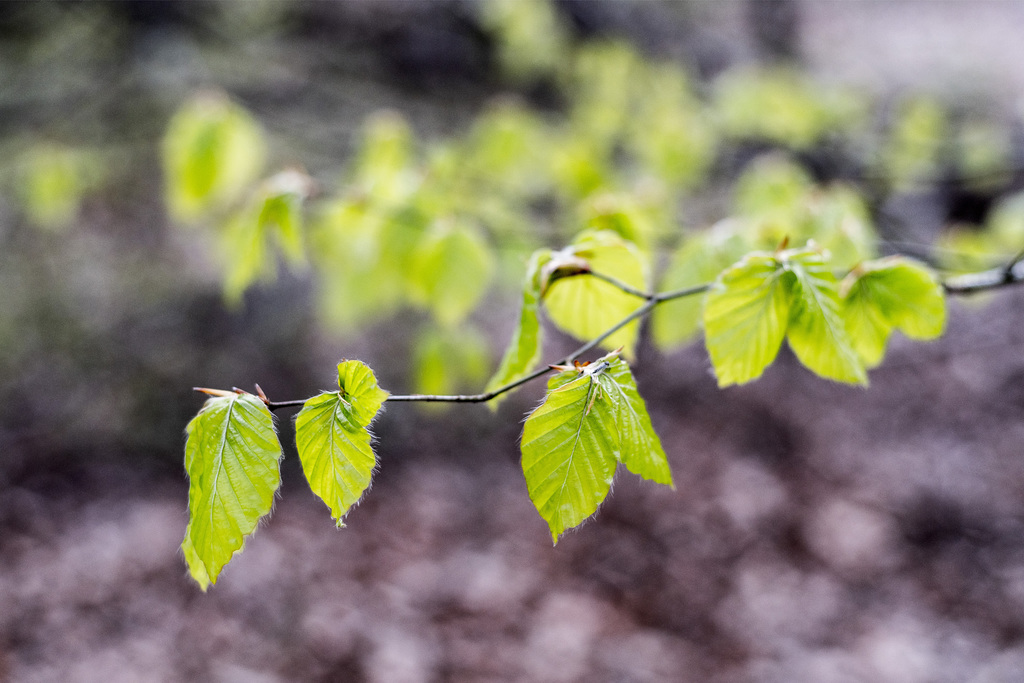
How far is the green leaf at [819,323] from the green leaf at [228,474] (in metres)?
0.61

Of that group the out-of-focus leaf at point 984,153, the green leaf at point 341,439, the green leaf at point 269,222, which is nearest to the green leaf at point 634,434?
the green leaf at point 341,439

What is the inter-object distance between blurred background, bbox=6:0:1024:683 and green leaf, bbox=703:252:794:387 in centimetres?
35

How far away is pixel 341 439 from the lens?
60cm

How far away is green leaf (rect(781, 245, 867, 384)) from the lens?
0.64 metres

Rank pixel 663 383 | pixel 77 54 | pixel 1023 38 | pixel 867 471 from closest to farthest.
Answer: pixel 867 471, pixel 77 54, pixel 663 383, pixel 1023 38

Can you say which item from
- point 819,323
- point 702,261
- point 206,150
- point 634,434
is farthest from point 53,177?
point 819,323

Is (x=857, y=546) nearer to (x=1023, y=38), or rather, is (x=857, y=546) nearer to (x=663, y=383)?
(x=663, y=383)

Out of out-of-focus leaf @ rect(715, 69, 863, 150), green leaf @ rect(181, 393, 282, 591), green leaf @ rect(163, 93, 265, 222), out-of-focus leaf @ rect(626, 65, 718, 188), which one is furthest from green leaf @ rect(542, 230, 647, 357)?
out-of-focus leaf @ rect(715, 69, 863, 150)

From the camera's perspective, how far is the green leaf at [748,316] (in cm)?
66

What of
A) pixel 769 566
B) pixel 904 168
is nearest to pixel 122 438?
pixel 769 566

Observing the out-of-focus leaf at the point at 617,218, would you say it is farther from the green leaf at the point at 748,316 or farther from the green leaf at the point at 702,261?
the green leaf at the point at 748,316

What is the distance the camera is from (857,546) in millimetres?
2354

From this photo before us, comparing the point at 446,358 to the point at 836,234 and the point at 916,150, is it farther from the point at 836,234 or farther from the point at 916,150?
the point at 916,150

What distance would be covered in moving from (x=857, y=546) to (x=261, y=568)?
2.57 meters
